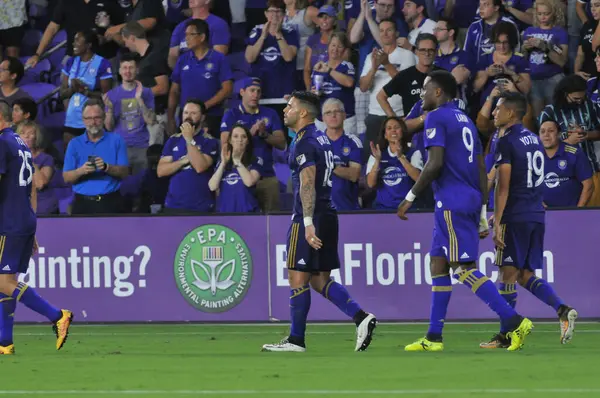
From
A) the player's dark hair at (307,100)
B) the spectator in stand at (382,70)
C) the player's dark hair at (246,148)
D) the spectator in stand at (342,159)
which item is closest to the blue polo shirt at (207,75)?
the player's dark hair at (246,148)

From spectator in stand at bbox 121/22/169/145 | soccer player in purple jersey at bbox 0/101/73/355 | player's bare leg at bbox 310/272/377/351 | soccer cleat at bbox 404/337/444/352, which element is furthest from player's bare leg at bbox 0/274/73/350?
spectator in stand at bbox 121/22/169/145

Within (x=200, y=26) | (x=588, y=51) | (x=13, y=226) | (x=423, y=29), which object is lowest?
(x=13, y=226)

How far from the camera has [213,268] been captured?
15.1 metres

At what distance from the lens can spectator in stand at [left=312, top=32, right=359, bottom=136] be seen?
16594 millimetres

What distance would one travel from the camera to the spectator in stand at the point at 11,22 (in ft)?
64.7

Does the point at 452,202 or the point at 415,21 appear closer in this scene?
the point at 452,202

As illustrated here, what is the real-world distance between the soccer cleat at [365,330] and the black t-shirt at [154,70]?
7530mm

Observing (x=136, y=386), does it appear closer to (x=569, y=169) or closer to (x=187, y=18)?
(x=569, y=169)

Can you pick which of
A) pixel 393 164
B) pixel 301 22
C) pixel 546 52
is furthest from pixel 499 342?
pixel 301 22

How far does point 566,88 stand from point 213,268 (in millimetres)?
4674

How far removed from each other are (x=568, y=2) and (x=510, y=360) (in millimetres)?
8455

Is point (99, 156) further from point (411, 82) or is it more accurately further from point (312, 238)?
point (312, 238)

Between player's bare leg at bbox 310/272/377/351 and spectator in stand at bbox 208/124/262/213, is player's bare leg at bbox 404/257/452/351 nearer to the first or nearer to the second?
player's bare leg at bbox 310/272/377/351

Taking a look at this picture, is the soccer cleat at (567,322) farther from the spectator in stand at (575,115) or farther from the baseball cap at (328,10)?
the baseball cap at (328,10)
